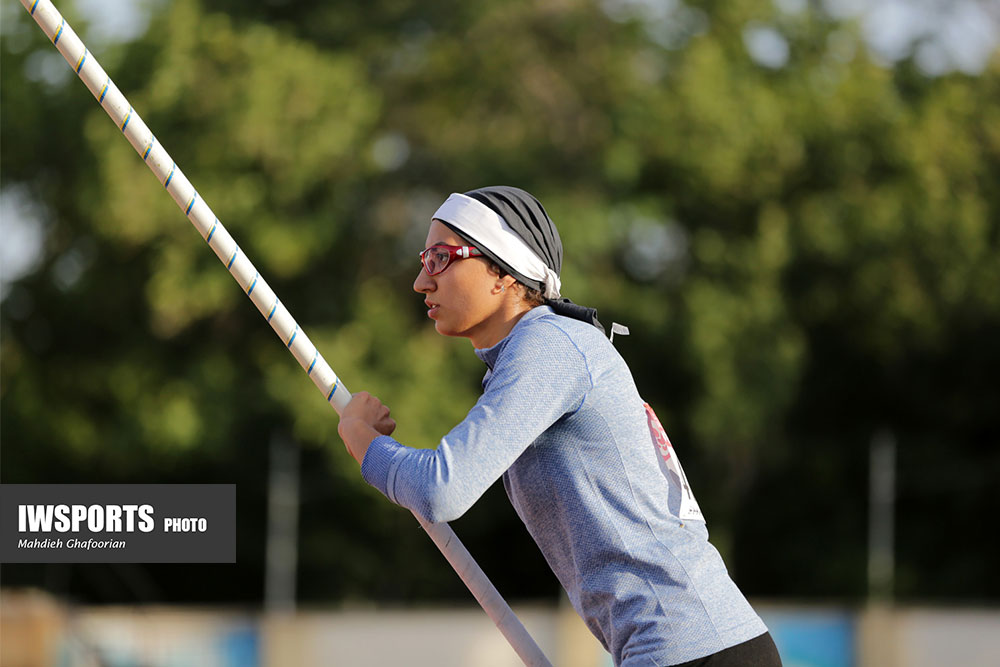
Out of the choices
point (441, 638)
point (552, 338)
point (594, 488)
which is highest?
point (441, 638)

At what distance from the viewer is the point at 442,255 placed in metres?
2.45

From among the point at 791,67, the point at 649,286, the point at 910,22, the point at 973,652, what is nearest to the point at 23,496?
the point at 973,652

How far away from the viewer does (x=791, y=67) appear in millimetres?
21219

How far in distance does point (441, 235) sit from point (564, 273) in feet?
54.2

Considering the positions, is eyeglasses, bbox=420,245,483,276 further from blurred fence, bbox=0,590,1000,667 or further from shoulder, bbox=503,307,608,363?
blurred fence, bbox=0,590,1000,667

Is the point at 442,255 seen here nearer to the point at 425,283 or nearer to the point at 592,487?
the point at 425,283

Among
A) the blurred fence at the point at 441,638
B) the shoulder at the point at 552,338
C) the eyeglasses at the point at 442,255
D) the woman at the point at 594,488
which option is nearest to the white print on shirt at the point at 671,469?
the woman at the point at 594,488

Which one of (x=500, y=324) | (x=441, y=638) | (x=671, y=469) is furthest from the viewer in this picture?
(x=441, y=638)

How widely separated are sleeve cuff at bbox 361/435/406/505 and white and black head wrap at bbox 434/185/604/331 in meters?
0.38

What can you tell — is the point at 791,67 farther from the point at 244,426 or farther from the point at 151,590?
the point at 151,590

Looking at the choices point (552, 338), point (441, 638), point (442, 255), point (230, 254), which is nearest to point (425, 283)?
point (442, 255)

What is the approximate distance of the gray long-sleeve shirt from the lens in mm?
2176

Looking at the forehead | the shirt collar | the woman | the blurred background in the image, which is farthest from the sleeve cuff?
the blurred background

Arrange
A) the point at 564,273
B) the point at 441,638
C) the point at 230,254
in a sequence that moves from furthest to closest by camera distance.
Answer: the point at 564,273 < the point at 441,638 < the point at 230,254
